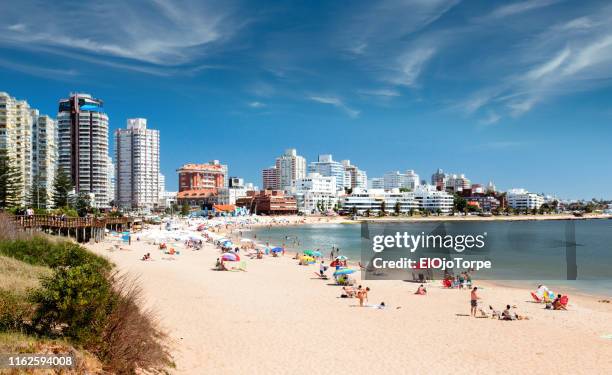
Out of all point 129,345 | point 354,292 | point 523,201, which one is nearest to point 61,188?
point 354,292

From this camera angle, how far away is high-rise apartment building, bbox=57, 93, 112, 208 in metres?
98.8

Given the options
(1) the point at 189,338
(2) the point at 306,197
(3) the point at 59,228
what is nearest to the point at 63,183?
(3) the point at 59,228

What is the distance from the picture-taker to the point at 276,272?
25172 mm

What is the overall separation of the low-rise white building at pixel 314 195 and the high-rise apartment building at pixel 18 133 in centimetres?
7905

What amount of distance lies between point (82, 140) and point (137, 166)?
35.4 meters

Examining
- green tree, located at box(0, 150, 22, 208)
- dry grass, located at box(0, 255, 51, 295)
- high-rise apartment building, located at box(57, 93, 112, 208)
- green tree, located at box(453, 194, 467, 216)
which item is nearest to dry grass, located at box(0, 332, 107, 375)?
dry grass, located at box(0, 255, 51, 295)

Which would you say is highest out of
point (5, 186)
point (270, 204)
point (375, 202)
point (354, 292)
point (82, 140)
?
point (82, 140)

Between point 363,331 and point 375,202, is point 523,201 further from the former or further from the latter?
point 363,331

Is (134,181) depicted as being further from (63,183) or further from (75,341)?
(75,341)

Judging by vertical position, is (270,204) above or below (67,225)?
above

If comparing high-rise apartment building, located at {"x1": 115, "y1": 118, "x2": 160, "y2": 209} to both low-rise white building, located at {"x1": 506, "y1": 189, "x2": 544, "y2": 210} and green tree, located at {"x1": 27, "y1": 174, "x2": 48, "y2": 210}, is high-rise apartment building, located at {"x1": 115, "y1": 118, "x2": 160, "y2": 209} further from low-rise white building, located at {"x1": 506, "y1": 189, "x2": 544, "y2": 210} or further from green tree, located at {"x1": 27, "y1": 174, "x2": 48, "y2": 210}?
low-rise white building, located at {"x1": 506, "y1": 189, "x2": 544, "y2": 210}

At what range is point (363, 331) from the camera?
40.1 ft

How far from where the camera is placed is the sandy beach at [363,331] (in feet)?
30.9

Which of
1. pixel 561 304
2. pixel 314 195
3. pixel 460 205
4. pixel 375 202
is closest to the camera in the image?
pixel 561 304
